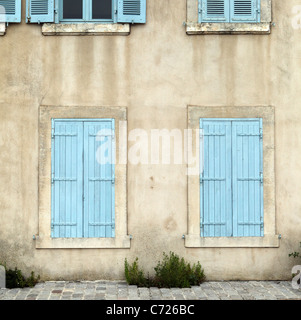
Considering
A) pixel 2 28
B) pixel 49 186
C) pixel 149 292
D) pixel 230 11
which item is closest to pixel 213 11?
pixel 230 11

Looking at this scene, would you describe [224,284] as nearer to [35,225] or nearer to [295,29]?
[35,225]

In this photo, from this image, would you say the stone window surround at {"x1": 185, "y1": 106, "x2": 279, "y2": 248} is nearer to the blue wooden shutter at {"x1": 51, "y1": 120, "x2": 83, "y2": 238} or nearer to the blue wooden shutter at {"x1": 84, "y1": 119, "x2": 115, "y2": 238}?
the blue wooden shutter at {"x1": 84, "y1": 119, "x2": 115, "y2": 238}

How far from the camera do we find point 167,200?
7641 mm

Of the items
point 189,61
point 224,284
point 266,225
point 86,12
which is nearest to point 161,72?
point 189,61

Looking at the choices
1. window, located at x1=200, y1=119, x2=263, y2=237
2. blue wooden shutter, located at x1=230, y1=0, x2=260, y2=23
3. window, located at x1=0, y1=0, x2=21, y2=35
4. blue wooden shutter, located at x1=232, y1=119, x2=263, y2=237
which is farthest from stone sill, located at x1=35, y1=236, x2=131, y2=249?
blue wooden shutter, located at x1=230, y1=0, x2=260, y2=23

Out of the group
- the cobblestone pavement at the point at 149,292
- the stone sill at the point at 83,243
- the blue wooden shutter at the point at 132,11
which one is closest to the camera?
the cobblestone pavement at the point at 149,292

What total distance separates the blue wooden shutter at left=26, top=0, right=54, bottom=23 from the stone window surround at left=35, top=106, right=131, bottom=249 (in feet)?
4.39

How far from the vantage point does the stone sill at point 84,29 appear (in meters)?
7.60

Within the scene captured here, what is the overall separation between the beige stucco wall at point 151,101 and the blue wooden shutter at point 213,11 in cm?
27

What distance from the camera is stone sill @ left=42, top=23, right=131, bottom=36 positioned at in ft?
Answer: 24.9

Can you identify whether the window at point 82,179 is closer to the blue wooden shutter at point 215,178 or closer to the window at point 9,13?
the blue wooden shutter at point 215,178

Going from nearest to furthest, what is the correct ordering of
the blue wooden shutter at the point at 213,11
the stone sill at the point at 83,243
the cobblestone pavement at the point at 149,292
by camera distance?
the cobblestone pavement at the point at 149,292 → the stone sill at the point at 83,243 → the blue wooden shutter at the point at 213,11

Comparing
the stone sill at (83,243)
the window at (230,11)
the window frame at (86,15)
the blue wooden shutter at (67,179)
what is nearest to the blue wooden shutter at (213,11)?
the window at (230,11)

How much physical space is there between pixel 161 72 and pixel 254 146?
5.98ft
